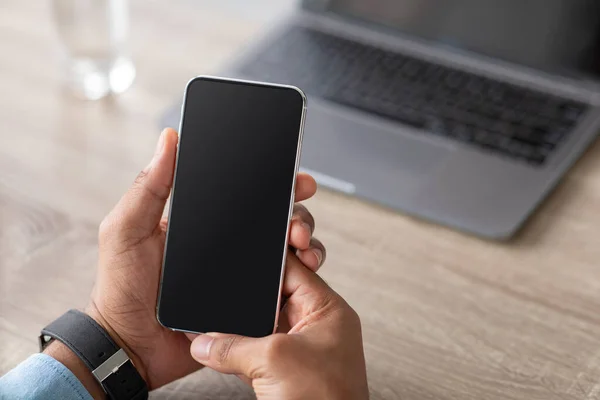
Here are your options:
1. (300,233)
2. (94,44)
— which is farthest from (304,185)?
(94,44)

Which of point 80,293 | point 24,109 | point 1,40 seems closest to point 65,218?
point 80,293

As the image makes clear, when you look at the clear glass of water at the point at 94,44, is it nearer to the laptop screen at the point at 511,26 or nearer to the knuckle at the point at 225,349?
the laptop screen at the point at 511,26

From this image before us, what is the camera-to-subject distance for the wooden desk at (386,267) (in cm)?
75

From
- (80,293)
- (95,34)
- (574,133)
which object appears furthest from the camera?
(95,34)

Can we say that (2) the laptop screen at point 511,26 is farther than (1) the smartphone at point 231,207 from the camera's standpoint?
Yes

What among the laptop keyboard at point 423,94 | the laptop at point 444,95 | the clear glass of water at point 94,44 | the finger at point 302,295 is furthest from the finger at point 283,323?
the clear glass of water at point 94,44

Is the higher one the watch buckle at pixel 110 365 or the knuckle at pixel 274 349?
the knuckle at pixel 274 349

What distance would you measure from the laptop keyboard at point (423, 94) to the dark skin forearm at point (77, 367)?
462mm

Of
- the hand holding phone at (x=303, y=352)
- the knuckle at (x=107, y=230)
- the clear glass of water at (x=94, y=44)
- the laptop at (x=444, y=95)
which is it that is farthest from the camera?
the clear glass of water at (x=94, y=44)

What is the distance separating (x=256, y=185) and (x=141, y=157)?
320mm

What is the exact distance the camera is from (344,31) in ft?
3.71

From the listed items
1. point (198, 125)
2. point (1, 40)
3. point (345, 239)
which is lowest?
point (1, 40)

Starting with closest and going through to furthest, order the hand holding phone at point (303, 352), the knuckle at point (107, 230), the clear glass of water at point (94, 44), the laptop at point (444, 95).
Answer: the hand holding phone at point (303, 352) < the knuckle at point (107, 230) < the laptop at point (444, 95) < the clear glass of water at point (94, 44)

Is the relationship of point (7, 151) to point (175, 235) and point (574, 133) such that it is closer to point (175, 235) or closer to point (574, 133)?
point (175, 235)
